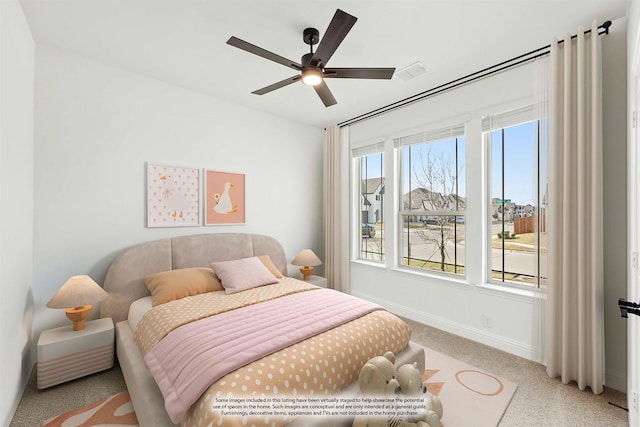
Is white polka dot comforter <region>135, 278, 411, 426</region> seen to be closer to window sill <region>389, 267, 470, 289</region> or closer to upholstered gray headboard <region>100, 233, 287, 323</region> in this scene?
upholstered gray headboard <region>100, 233, 287, 323</region>

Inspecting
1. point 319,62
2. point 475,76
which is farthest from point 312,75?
point 475,76

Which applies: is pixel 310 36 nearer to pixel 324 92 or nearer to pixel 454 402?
pixel 324 92

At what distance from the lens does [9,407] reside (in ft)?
5.69

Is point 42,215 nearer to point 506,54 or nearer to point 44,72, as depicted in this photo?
point 44,72

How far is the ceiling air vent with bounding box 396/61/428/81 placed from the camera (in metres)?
2.64

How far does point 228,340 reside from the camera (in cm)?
168

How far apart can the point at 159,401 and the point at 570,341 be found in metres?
2.85

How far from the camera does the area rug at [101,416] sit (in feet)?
5.76

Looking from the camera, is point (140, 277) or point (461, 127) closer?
point (140, 277)

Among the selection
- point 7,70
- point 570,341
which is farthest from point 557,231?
point 7,70

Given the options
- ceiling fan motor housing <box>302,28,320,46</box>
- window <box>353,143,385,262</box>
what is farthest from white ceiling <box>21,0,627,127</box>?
window <box>353,143,385,262</box>

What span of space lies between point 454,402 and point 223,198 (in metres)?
2.97

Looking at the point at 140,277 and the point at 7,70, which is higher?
the point at 7,70

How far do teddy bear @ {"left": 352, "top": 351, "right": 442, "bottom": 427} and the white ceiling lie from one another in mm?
2250
